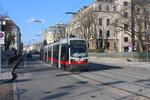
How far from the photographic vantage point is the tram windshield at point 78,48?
21569mm

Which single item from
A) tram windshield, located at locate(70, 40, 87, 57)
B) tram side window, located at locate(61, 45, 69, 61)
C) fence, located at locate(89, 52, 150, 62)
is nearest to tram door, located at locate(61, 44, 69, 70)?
tram side window, located at locate(61, 45, 69, 61)

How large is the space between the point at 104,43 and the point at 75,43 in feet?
207

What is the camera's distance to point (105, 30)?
85.1 m

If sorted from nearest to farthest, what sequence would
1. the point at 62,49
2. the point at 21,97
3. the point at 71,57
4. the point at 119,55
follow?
the point at 21,97 → the point at 71,57 → the point at 62,49 → the point at 119,55

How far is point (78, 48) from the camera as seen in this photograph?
2178 cm

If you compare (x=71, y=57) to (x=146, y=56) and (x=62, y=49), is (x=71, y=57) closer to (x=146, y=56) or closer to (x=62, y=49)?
(x=62, y=49)

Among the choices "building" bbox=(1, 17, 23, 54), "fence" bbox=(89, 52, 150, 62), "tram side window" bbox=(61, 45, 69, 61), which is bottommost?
"fence" bbox=(89, 52, 150, 62)

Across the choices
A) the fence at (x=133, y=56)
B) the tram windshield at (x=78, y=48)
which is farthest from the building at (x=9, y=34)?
the fence at (x=133, y=56)

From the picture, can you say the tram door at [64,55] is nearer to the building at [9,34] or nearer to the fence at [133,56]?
the building at [9,34]

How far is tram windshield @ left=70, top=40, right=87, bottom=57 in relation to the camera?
849 inches

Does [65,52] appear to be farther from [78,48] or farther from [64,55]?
[78,48]

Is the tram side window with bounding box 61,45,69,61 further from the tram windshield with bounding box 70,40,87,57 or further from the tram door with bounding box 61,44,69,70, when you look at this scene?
the tram windshield with bounding box 70,40,87,57

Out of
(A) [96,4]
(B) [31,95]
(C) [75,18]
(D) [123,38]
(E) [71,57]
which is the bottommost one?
(B) [31,95]

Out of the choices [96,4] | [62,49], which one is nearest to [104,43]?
[96,4]
